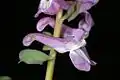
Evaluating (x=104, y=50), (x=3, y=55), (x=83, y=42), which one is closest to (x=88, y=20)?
(x=83, y=42)

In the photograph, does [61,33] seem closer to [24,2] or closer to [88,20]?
[88,20]

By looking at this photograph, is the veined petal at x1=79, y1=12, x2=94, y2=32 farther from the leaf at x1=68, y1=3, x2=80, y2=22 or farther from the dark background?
the dark background

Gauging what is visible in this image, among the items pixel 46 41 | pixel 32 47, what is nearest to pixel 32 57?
pixel 46 41

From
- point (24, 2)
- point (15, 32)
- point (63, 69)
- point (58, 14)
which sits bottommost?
point (63, 69)

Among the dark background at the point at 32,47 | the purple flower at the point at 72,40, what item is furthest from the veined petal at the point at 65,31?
the dark background at the point at 32,47

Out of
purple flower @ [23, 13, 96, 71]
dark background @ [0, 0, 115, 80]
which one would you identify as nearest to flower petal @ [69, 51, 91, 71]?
purple flower @ [23, 13, 96, 71]

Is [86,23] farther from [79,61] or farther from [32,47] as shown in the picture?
[32,47]
